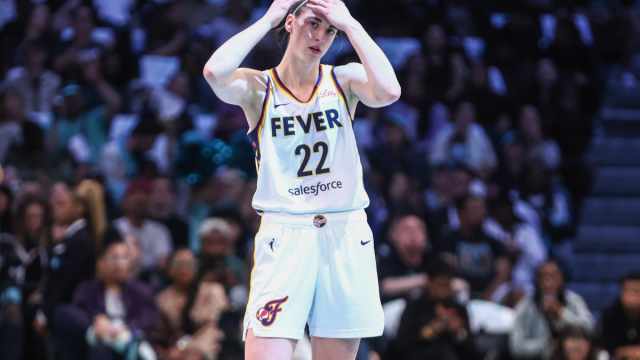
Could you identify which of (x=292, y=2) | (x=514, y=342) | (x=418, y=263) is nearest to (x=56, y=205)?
(x=418, y=263)

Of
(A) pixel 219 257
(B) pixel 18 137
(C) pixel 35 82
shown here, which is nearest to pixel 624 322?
(A) pixel 219 257

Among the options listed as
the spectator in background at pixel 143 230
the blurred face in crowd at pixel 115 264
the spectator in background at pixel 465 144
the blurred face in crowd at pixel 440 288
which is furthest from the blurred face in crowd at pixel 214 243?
the spectator in background at pixel 465 144

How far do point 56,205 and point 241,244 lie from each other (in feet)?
6.14

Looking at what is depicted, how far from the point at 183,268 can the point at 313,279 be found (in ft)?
16.8

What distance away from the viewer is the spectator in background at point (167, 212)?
11562 mm

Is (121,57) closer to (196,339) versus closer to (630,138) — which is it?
(196,339)

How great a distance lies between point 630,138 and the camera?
14.4 m

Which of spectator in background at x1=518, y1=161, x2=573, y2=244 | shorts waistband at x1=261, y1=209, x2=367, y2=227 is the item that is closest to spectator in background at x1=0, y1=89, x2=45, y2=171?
spectator in background at x1=518, y1=161, x2=573, y2=244

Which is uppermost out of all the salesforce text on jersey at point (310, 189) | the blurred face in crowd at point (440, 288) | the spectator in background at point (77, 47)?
the spectator in background at point (77, 47)

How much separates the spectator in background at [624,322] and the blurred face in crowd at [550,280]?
0.49 m

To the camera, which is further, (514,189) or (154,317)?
(514,189)

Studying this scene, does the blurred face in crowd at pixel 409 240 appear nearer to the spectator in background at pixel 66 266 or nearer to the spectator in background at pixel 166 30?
the spectator in background at pixel 66 266

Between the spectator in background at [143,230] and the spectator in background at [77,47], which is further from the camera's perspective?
the spectator in background at [77,47]

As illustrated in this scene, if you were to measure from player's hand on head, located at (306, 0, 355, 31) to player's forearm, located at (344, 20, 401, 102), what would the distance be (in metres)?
0.03
